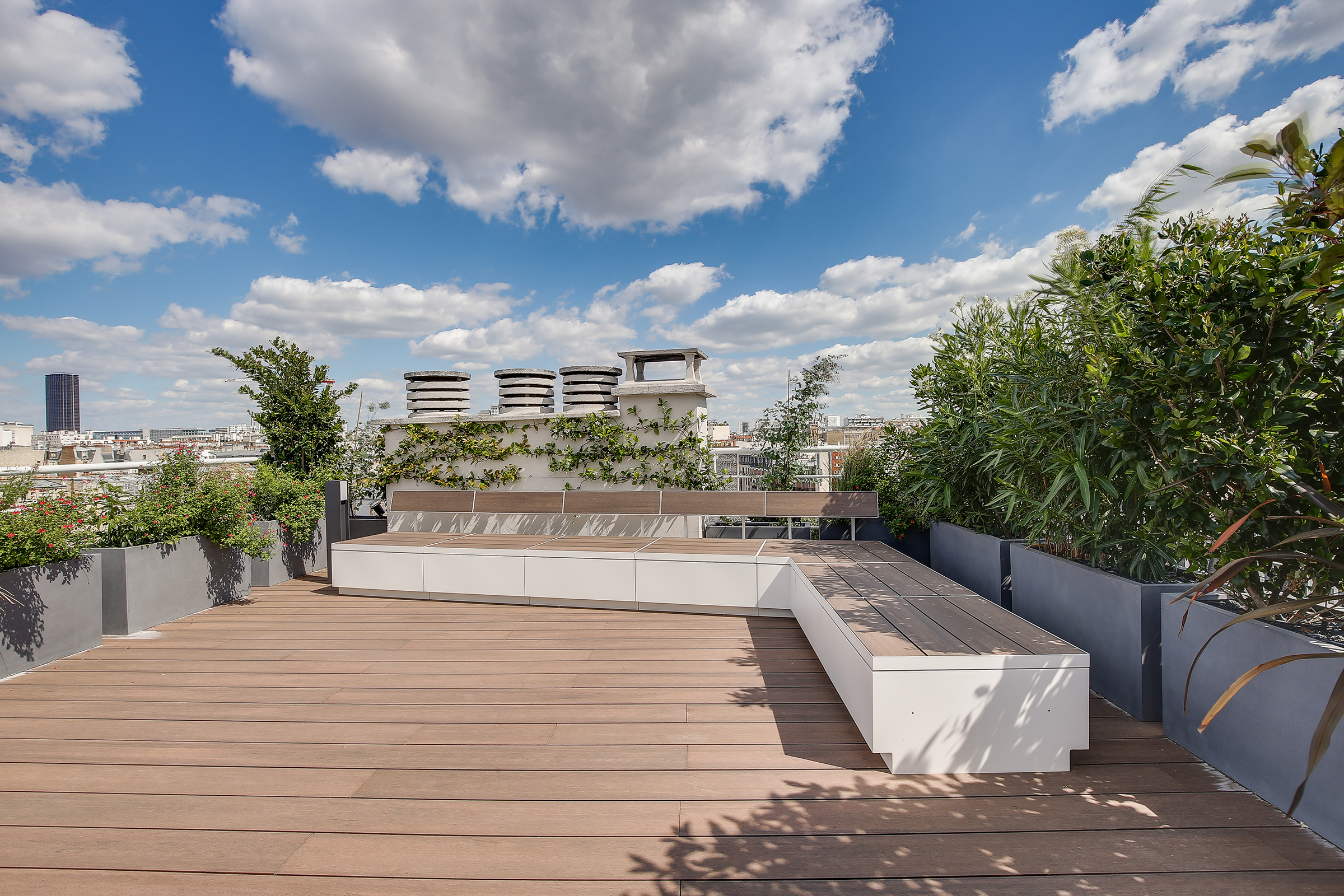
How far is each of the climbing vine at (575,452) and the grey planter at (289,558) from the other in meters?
0.88

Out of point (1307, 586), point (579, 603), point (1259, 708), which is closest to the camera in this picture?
point (1259, 708)

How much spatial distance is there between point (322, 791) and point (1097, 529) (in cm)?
319

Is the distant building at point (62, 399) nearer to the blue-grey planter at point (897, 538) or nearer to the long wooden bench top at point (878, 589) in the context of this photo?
the long wooden bench top at point (878, 589)

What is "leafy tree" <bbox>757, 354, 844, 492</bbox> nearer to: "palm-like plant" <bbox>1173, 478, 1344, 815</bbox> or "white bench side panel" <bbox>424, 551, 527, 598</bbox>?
"white bench side panel" <bbox>424, 551, 527, 598</bbox>

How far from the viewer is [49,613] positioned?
315 cm

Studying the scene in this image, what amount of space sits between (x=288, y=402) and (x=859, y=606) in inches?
229

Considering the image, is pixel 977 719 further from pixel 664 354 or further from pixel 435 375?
pixel 435 375

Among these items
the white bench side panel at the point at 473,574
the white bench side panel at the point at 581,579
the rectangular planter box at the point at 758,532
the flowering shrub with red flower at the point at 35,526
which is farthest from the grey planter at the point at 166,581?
the rectangular planter box at the point at 758,532

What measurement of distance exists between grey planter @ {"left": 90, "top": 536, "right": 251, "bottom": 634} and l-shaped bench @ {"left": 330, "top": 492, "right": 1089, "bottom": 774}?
79cm

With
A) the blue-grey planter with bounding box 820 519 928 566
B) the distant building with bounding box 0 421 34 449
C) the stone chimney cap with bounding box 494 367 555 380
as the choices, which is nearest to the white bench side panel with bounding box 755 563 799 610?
the blue-grey planter with bounding box 820 519 928 566

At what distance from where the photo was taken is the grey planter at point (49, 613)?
295 centimetres

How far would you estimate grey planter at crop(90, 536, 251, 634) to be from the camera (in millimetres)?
3582

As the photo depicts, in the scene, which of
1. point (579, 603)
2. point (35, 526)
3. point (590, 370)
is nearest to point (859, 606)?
point (579, 603)

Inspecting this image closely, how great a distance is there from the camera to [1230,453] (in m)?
1.70
